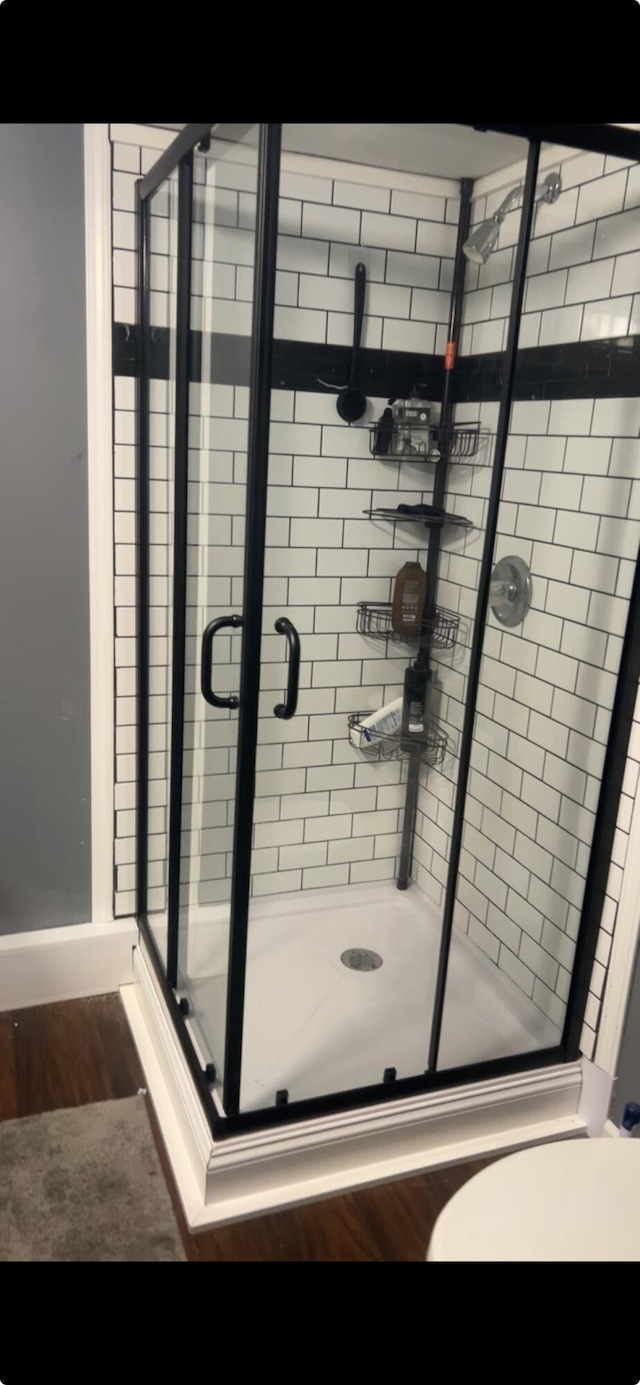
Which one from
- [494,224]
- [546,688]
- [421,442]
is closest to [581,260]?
[494,224]

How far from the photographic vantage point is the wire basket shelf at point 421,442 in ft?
8.06

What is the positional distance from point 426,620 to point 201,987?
3.79 ft

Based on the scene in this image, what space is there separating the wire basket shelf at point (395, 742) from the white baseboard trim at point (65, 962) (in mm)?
805

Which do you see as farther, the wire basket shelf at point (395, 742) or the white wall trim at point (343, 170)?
the wire basket shelf at point (395, 742)

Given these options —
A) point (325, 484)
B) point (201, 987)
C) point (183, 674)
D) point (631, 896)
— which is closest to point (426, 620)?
point (325, 484)

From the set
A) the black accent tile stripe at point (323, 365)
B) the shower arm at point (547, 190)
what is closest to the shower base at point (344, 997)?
the black accent tile stripe at point (323, 365)

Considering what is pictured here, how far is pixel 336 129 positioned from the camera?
1969mm

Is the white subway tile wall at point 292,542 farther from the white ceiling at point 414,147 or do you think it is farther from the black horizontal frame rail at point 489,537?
the black horizontal frame rail at point 489,537

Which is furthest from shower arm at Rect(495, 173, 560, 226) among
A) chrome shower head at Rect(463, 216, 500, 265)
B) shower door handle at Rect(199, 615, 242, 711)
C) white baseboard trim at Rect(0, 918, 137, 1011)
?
white baseboard trim at Rect(0, 918, 137, 1011)

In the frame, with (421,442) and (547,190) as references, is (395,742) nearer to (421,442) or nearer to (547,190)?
(421,442)

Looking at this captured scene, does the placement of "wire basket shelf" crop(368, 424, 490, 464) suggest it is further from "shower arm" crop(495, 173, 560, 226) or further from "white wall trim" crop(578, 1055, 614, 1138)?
"white wall trim" crop(578, 1055, 614, 1138)

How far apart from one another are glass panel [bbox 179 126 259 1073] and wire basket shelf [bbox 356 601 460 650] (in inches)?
29.4

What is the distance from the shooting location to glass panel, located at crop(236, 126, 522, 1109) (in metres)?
2.27

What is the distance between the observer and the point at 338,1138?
6.13 feet
